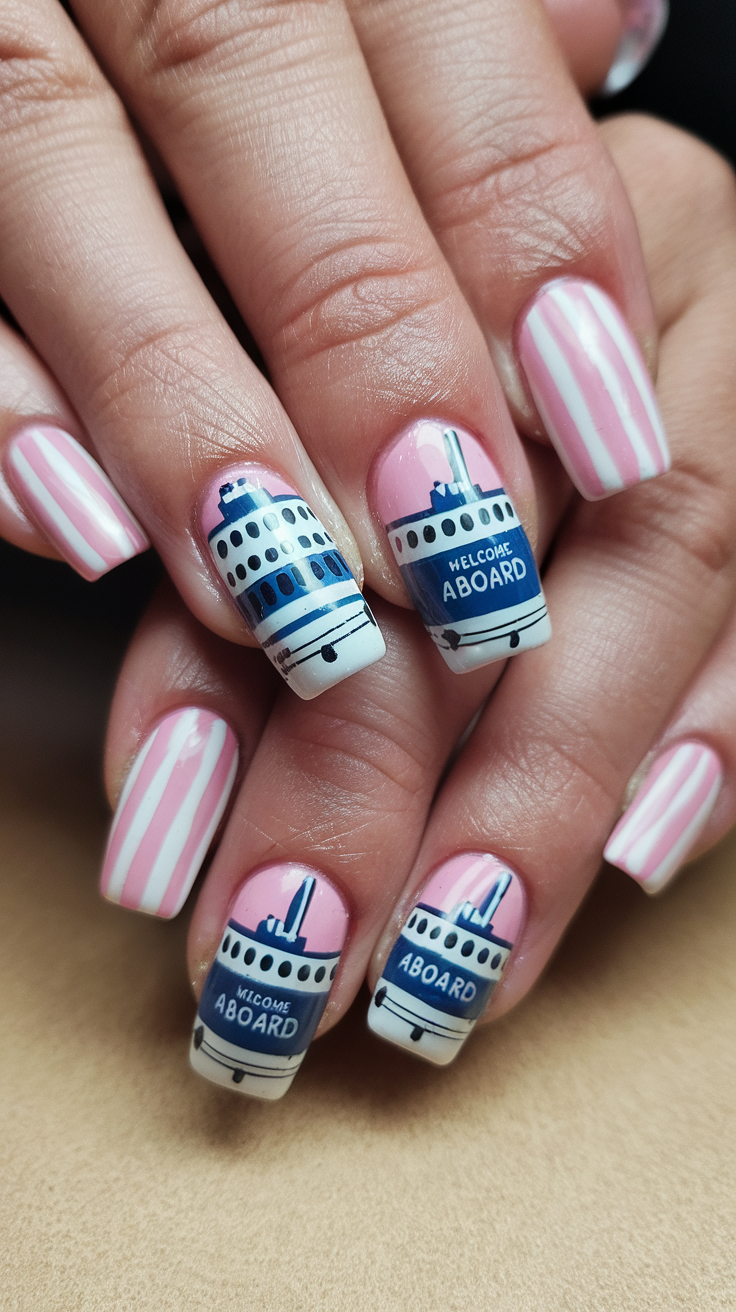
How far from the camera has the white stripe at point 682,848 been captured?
665 millimetres

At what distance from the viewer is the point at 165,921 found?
0.69 meters

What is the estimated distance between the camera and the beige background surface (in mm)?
468

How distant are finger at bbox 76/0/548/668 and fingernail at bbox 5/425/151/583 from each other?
13 centimetres

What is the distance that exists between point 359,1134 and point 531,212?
0.57m

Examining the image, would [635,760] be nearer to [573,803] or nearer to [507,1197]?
[573,803]

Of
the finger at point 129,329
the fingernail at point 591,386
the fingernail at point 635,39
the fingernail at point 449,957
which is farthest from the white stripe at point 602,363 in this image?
the fingernail at point 635,39

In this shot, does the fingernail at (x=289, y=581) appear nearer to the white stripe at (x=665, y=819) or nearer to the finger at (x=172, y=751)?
the finger at (x=172, y=751)

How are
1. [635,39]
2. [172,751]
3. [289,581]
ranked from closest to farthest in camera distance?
[289,581] → [172,751] → [635,39]

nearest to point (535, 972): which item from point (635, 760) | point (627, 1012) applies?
point (627, 1012)

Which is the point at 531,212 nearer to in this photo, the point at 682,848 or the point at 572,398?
the point at 572,398

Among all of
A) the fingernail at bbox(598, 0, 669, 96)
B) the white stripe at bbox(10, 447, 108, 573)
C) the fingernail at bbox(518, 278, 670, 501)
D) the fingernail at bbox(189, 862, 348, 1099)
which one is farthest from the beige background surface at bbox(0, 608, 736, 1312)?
the fingernail at bbox(598, 0, 669, 96)

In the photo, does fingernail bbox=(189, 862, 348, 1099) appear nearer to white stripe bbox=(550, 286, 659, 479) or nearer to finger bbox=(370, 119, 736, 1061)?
finger bbox=(370, 119, 736, 1061)

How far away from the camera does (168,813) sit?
61 centimetres

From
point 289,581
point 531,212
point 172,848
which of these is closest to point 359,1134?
point 172,848
